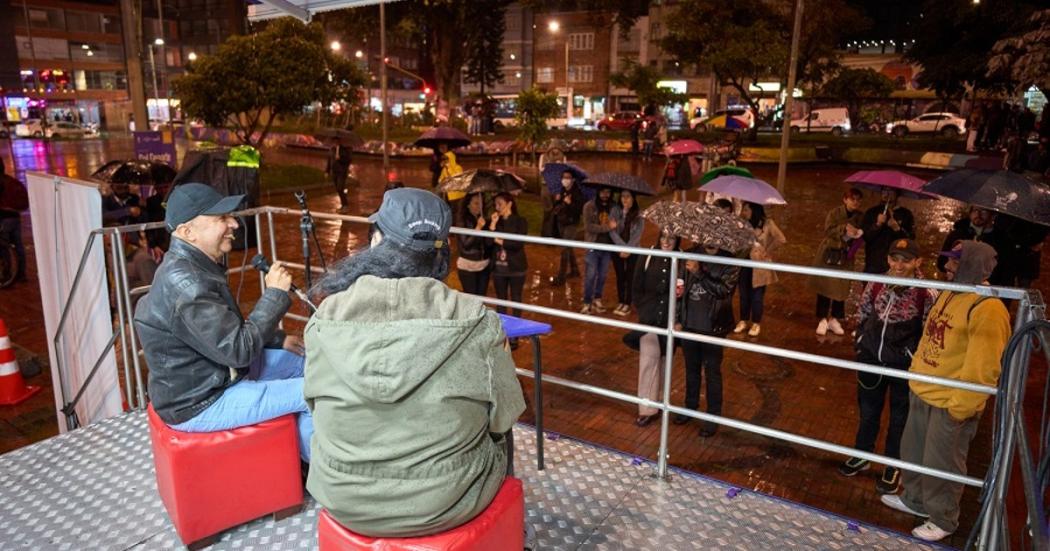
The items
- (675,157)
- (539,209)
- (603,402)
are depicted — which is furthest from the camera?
(539,209)

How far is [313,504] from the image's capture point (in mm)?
3506

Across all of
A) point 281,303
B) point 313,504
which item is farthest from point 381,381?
point 313,504

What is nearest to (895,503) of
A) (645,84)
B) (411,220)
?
(411,220)

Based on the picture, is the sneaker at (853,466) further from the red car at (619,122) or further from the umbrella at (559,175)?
the red car at (619,122)

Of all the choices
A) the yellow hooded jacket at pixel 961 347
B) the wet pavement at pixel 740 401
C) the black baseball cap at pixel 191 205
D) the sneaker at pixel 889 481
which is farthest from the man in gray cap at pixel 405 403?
the sneaker at pixel 889 481

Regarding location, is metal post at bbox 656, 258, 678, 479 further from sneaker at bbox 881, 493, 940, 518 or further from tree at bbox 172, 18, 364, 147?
tree at bbox 172, 18, 364, 147

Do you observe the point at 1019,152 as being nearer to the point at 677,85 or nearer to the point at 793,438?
the point at 793,438

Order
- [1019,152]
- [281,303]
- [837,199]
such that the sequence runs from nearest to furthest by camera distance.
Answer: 1. [281,303]
2. [837,199]
3. [1019,152]

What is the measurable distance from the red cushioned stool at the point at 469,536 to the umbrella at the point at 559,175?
6.98 m

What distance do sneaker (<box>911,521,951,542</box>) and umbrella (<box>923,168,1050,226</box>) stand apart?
8.62ft

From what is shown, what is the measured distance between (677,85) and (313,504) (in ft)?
189

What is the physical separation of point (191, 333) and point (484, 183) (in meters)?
4.89

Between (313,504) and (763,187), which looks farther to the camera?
(763,187)

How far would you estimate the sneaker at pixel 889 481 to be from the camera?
486cm
